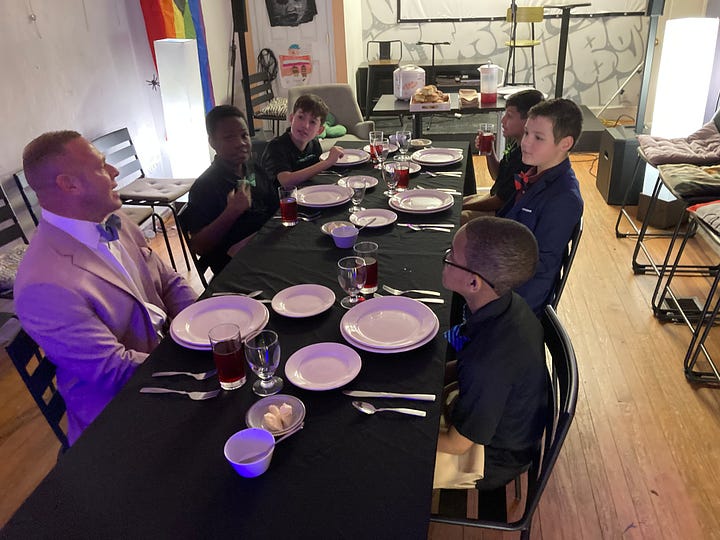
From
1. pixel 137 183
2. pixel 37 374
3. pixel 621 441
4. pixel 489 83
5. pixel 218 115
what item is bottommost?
pixel 621 441

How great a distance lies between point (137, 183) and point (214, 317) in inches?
101

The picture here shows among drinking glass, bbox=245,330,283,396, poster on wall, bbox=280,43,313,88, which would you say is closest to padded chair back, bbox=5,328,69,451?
drinking glass, bbox=245,330,283,396

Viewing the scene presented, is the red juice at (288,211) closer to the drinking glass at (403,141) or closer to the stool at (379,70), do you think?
the drinking glass at (403,141)

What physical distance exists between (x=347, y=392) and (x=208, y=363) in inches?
15.9

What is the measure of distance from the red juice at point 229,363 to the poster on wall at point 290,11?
5.11 m

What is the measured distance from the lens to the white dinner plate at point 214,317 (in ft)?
5.16

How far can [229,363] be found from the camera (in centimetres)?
136

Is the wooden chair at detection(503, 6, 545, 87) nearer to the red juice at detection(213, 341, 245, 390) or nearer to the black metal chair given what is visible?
the black metal chair

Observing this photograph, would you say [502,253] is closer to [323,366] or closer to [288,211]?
[323,366]

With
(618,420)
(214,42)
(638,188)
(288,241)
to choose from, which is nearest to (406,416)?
(288,241)

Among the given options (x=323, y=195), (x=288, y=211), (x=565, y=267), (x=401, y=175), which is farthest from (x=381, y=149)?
(x=565, y=267)

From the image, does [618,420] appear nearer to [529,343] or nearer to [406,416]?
[529,343]

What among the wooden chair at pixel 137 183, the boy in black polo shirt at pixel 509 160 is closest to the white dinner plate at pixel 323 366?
the boy in black polo shirt at pixel 509 160

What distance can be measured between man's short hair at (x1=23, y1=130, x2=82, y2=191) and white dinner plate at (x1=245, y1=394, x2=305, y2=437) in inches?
39.3
